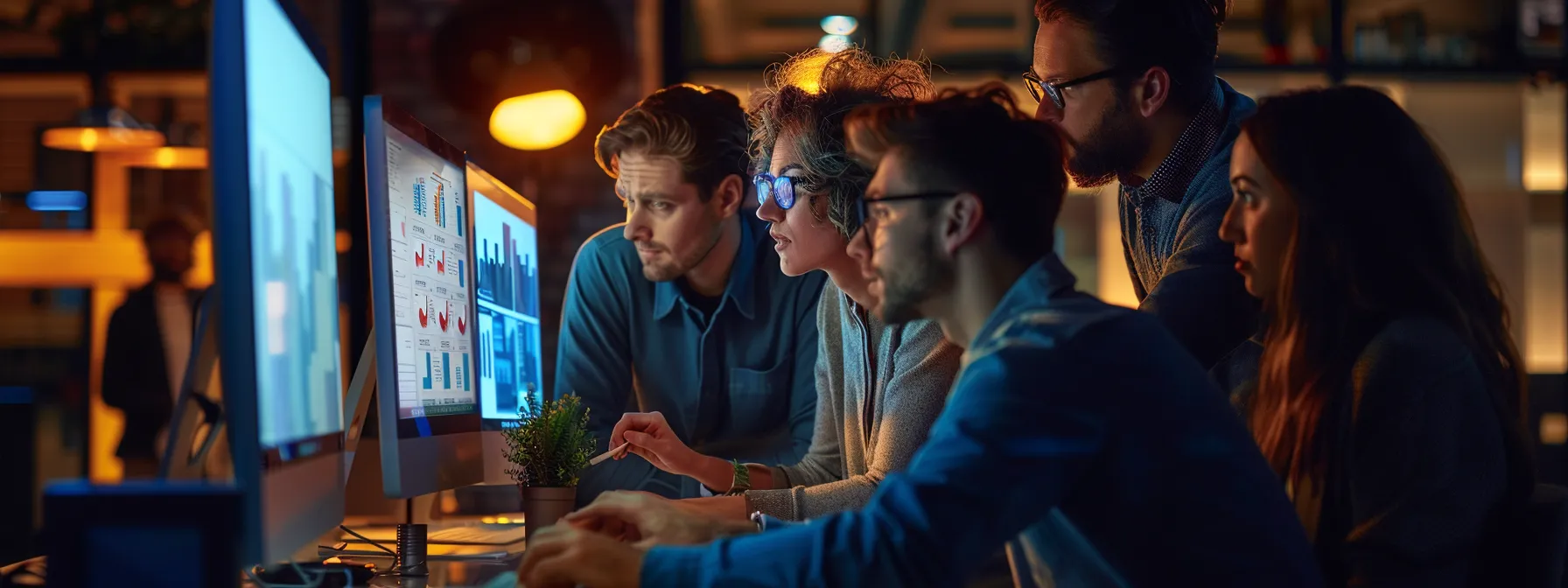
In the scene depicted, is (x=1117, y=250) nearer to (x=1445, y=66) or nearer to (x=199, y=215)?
(x=1445, y=66)

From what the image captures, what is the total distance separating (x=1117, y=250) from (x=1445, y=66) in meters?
1.59

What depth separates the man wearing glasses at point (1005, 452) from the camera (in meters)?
1.05

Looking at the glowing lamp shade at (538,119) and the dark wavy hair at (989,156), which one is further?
the glowing lamp shade at (538,119)

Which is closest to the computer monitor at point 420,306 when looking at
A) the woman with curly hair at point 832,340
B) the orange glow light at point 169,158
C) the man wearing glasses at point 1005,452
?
the woman with curly hair at point 832,340

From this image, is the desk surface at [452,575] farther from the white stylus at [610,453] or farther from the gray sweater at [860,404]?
the gray sweater at [860,404]

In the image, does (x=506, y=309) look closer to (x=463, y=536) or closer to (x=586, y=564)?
(x=463, y=536)

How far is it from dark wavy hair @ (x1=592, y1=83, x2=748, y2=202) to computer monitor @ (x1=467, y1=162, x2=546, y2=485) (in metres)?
0.21

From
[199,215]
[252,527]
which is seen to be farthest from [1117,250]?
[252,527]

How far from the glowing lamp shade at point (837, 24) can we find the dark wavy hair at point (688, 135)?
3.23m

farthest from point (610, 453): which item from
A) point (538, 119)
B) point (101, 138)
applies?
point (101, 138)

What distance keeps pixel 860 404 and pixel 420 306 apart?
0.72 m

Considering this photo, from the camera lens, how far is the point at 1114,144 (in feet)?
7.25

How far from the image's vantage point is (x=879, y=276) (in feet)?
4.34

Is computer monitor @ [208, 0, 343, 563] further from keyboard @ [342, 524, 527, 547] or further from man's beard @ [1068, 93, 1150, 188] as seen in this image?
man's beard @ [1068, 93, 1150, 188]
